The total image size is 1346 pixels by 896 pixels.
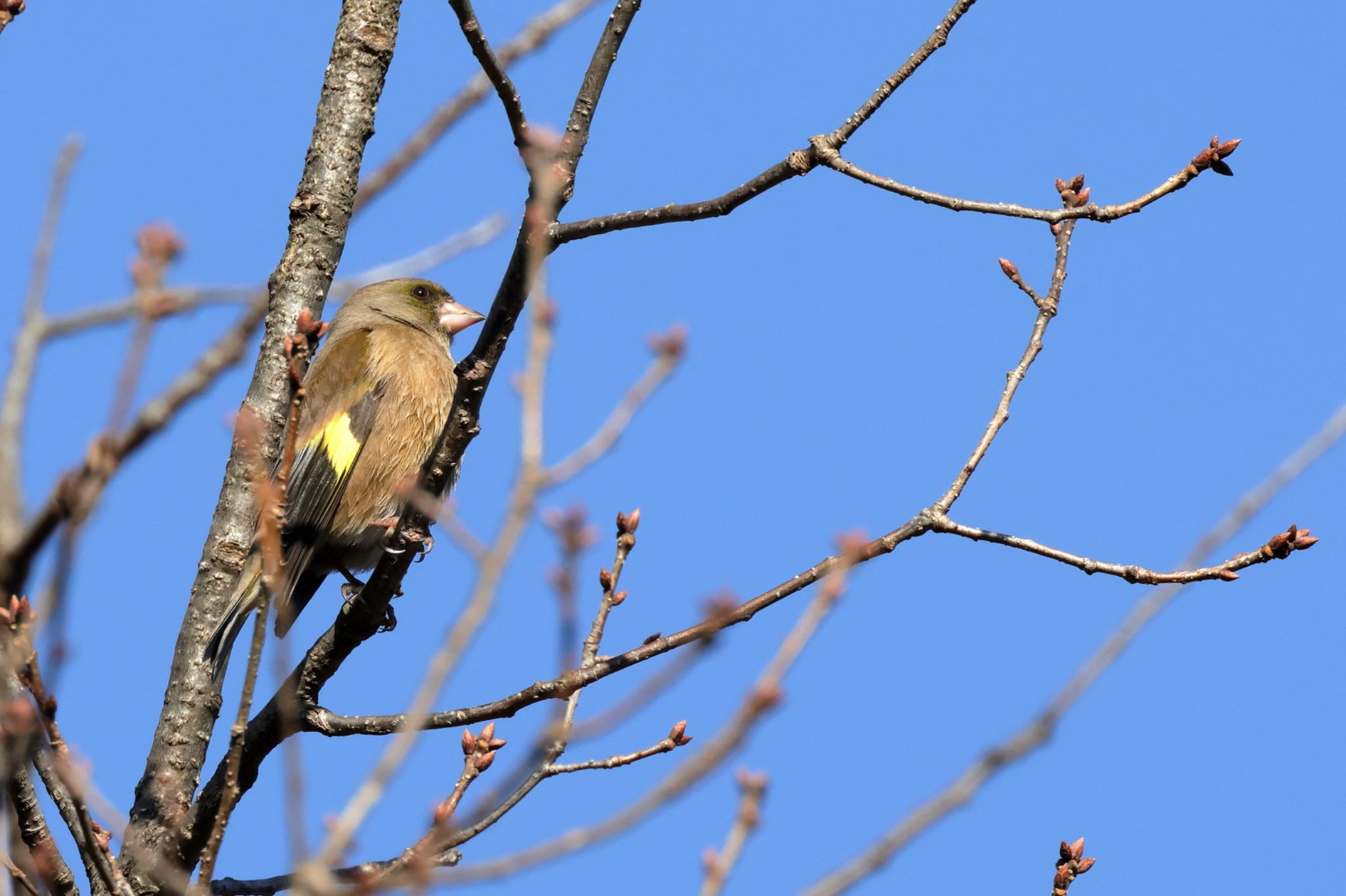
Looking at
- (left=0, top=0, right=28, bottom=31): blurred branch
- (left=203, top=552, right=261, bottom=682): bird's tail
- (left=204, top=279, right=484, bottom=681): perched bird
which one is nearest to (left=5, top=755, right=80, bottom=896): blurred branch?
(left=203, top=552, right=261, bottom=682): bird's tail

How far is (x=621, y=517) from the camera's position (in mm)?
3896

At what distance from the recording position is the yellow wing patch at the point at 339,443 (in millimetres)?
6988

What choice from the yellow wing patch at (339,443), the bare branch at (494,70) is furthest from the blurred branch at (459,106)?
the yellow wing patch at (339,443)

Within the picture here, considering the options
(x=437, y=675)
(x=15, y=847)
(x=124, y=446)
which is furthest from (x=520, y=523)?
(x=15, y=847)

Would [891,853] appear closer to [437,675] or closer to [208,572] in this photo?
[437,675]

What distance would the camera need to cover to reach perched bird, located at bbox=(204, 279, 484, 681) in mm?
6785

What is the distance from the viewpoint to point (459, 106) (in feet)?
13.5

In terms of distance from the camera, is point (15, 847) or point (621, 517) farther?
point (621, 517)

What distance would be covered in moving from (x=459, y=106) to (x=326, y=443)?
3277mm

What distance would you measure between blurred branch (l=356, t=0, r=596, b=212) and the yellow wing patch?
307 centimetres

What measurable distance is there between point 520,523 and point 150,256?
1103 mm

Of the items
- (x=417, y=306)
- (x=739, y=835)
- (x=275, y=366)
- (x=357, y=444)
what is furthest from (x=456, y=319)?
(x=739, y=835)

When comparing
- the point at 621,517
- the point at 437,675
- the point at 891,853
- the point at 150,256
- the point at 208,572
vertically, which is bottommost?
the point at 891,853

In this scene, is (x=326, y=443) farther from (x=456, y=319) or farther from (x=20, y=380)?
(x=20, y=380)
